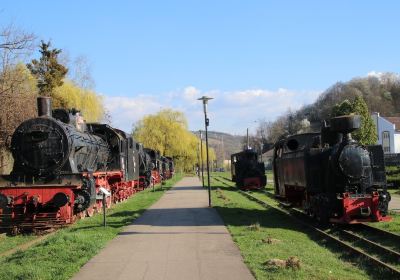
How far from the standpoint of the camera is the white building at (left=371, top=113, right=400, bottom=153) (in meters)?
89.4

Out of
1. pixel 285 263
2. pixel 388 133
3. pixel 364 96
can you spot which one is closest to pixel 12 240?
pixel 285 263

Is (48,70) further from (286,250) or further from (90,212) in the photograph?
(286,250)

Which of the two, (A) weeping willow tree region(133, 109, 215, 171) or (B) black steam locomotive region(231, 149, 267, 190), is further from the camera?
(A) weeping willow tree region(133, 109, 215, 171)

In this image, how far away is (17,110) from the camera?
28422 millimetres

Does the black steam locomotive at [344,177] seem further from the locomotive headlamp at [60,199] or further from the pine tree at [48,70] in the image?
the pine tree at [48,70]

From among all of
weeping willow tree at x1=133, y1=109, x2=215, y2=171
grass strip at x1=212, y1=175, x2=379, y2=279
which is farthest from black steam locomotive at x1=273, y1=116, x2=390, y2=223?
weeping willow tree at x1=133, y1=109, x2=215, y2=171

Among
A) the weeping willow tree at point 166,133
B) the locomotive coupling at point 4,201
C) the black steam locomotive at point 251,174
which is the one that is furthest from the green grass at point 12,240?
the weeping willow tree at point 166,133

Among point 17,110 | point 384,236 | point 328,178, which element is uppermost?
point 17,110

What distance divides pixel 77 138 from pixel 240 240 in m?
7.51

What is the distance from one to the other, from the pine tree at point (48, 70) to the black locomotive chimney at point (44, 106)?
23411 mm

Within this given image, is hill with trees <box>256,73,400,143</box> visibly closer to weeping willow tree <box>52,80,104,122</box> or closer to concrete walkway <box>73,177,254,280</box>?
weeping willow tree <box>52,80,104,122</box>

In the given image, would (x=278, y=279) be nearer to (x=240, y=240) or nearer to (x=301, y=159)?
(x=240, y=240)

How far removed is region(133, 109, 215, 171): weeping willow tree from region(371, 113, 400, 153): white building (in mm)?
36243

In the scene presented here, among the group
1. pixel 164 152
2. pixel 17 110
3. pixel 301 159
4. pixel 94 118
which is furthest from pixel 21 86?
pixel 164 152
